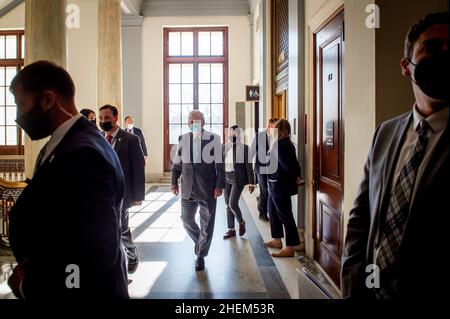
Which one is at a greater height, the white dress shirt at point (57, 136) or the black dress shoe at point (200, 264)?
the white dress shirt at point (57, 136)

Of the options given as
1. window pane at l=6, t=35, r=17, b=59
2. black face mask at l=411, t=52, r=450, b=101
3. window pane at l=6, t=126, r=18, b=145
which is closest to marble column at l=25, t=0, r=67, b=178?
black face mask at l=411, t=52, r=450, b=101

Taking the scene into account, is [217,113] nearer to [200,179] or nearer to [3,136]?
[3,136]

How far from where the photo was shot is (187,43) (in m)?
11.3

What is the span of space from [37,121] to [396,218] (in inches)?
51.1

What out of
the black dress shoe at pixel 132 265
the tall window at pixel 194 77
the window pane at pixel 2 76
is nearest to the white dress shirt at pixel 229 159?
the black dress shoe at pixel 132 265

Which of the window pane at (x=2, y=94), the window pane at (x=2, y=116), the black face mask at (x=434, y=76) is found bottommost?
the black face mask at (x=434, y=76)

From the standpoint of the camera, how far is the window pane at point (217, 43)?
11352 millimetres

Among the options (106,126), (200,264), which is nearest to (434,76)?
(106,126)

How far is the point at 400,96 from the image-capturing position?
217 centimetres

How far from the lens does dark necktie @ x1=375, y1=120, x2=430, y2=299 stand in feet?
3.55

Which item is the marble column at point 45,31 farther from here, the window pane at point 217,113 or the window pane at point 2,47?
the window pane at point 2,47

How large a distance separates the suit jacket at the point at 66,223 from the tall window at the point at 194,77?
396 inches
